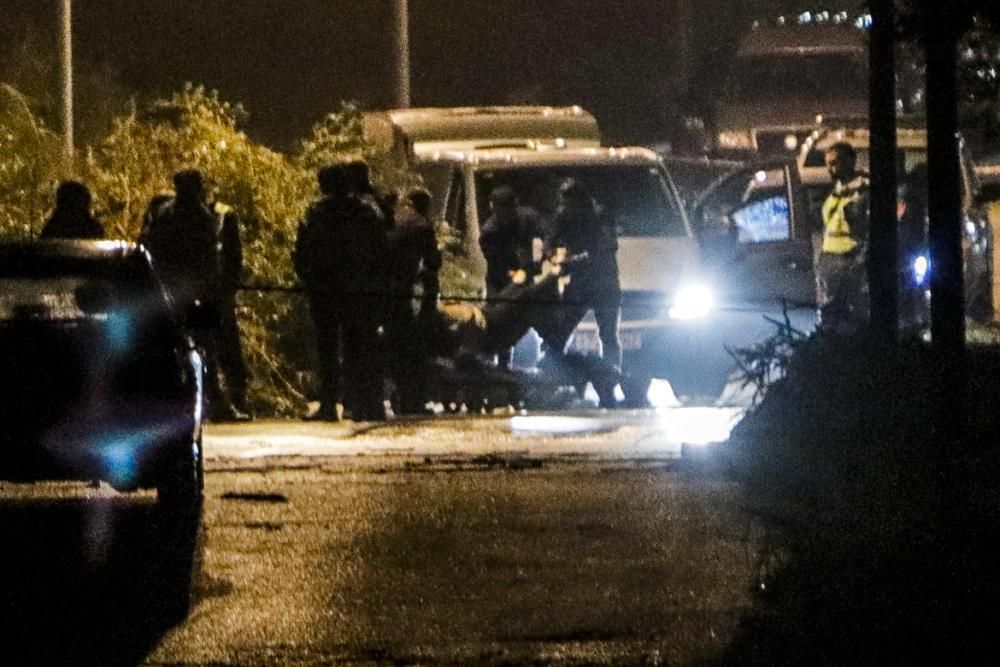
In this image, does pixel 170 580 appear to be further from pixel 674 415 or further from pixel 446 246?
pixel 446 246

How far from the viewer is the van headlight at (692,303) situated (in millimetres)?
17891

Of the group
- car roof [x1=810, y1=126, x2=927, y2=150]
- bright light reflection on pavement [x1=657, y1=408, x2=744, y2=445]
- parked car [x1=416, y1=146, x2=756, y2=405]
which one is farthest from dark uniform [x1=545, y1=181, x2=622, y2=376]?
car roof [x1=810, y1=126, x2=927, y2=150]

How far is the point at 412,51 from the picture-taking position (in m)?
37.0

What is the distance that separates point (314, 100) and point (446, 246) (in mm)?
15515

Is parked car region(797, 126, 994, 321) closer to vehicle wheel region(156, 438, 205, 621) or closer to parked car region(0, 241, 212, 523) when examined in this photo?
vehicle wheel region(156, 438, 205, 621)

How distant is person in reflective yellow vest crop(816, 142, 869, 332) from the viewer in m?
17.3

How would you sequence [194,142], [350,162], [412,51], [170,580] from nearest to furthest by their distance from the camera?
[170,580] < [350,162] < [194,142] < [412,51]

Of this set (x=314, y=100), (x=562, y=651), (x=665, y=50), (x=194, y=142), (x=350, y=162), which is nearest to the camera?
(x=562, y=651)

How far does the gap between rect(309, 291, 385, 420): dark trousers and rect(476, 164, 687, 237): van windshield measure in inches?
98.8

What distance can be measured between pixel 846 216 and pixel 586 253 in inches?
79.4

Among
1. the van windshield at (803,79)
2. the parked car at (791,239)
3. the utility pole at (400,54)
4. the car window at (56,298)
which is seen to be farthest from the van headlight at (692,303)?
the van windshield at (803,79)

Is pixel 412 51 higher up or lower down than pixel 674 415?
higher up

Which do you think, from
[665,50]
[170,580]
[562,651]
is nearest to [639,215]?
[170,580]

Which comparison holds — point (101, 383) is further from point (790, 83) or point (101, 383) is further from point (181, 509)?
point (790, 83)
